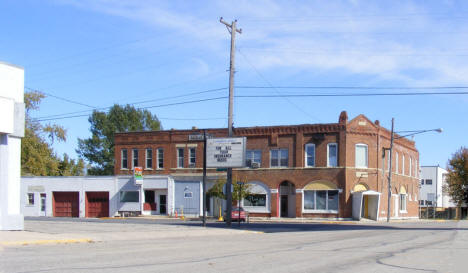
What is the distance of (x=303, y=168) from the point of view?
48594 mm

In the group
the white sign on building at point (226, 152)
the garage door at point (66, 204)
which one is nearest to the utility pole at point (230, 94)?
the white sign on building at point (226, 152)

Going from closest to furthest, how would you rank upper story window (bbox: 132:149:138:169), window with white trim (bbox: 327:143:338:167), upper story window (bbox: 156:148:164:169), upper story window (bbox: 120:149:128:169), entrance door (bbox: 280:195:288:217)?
1. window with white trim (bbox: 327:143:338:167)
2. entrance door (bbox: 280:195:288:217)
3. upper story window (bbox: 156:148:164:169)
4. upper story window (bbox: 132:149:138:169)
5. upper story window (bbox: 120:149:128:169)

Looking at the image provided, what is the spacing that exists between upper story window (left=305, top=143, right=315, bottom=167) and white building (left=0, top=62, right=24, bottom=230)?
29.4 meters

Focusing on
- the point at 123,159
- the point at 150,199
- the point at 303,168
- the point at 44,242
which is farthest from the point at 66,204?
the point at 44,242

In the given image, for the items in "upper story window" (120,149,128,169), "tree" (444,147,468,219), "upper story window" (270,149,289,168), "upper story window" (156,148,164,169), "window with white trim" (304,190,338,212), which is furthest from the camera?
"tree" (444,147,468,219)

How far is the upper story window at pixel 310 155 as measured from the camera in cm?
4862

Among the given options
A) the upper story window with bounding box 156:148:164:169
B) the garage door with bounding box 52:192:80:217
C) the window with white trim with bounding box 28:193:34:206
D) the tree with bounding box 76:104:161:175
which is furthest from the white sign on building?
the tree with bounding box 76:104:161:175

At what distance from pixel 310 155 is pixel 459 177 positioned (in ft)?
114

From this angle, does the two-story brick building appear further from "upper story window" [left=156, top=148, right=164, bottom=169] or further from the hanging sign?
the hanging sign

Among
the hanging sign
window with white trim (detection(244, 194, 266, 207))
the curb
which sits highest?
the hanging sign

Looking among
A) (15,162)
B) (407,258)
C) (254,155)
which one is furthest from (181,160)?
(407,258)

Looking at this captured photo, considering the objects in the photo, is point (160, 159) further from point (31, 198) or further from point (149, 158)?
point (31, 198)

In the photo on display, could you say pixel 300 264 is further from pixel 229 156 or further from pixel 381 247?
pixel 229 156

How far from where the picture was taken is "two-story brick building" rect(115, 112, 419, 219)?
47656 mm
